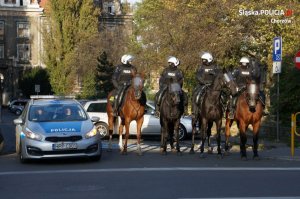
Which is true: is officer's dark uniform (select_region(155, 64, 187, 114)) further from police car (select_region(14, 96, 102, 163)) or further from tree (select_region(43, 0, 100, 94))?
tree (select_region(43, 0, 100, 94))

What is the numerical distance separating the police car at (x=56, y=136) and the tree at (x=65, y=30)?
189 feet

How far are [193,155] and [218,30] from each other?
1612 cm

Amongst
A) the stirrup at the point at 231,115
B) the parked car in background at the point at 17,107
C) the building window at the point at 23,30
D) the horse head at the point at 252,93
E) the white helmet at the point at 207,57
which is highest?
the building window at the point at 23,30

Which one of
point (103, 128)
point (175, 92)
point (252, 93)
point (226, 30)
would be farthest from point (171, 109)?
point (226, 30)

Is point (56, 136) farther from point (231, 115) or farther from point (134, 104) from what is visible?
point (231, 115)

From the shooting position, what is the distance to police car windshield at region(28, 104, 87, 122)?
55.1 feet

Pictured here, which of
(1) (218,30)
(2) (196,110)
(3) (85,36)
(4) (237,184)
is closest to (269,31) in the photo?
(1) (218,30)

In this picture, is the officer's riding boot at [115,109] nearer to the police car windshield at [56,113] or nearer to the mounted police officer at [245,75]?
the police car windshield at [56,113]

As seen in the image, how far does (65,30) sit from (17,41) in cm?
1677

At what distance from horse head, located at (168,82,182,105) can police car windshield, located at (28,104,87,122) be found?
2570 mm

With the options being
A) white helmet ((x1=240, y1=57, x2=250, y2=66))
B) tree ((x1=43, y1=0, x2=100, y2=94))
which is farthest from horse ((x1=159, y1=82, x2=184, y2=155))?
tree ((x1=43, y1=0, x2=100, y2=94))

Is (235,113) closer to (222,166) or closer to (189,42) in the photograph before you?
(222,166)

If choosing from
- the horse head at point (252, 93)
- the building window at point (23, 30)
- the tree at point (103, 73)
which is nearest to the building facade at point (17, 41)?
the building window at point (23, 30)

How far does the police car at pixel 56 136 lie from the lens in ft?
50.9
